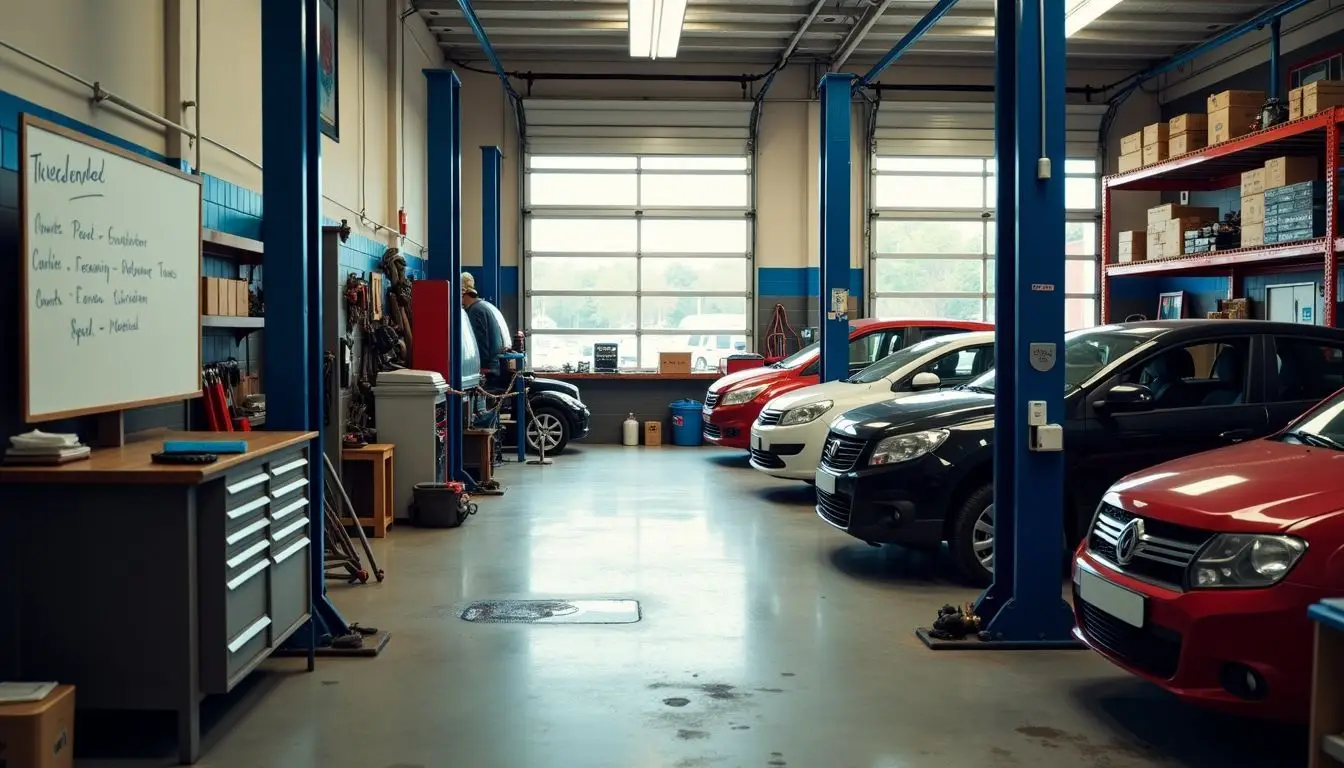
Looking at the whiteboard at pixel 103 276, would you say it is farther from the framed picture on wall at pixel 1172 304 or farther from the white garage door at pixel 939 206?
the framed picture on wall at pixel 1172 304

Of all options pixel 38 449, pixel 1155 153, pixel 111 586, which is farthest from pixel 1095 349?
pixel 1155 153

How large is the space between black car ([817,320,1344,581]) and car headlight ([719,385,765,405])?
4455 mm

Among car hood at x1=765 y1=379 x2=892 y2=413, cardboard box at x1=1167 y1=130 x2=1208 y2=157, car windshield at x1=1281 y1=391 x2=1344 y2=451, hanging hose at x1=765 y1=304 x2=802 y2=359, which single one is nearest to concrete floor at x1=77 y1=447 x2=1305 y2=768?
car windshield at x1=1281 y1=391 x2=1344 y2=451

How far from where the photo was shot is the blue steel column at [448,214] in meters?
8.80

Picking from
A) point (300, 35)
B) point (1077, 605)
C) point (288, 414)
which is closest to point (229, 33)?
point (300, 35)

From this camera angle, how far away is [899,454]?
18.4ft

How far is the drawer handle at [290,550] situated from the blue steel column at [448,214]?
4.45 meters

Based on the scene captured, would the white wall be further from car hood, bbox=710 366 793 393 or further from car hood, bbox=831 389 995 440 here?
car hood, bbox=831 389 995 440

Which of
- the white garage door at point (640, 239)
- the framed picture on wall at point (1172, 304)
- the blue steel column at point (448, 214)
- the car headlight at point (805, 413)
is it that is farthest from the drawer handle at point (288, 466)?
the framed picture on wall at point (1172, 304)

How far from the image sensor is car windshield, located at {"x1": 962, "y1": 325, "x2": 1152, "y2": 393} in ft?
17.9

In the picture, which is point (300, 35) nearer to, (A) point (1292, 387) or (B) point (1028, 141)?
(B) point (1028, 141)

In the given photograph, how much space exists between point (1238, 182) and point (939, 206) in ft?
12.4

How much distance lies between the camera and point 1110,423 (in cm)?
526

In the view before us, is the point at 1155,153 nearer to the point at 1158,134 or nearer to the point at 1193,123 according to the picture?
the point at 1158,134
